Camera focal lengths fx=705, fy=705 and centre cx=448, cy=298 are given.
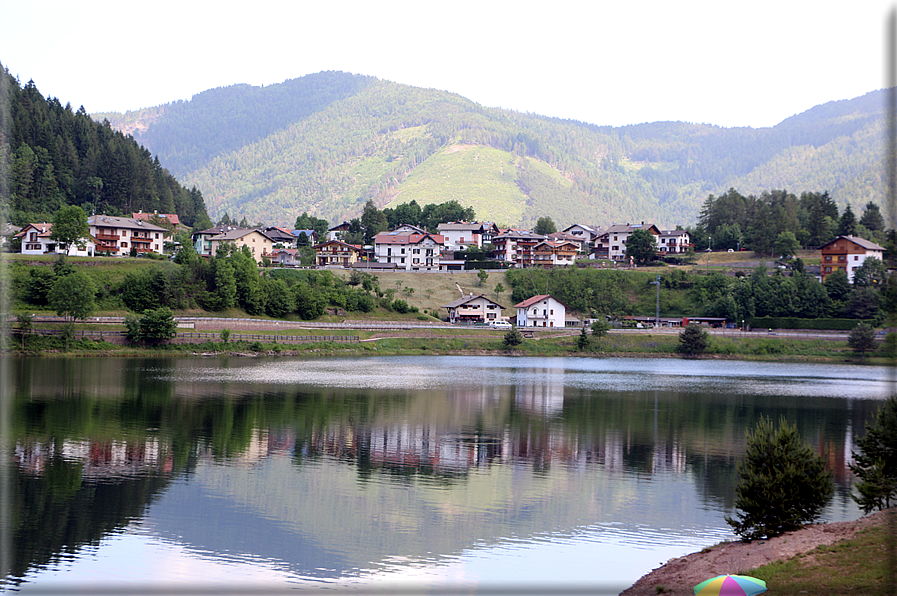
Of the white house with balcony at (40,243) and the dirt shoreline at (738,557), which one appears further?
the white house with balcony at (40,243)

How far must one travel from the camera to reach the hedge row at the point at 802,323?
78.6 meters

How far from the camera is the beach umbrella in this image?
10.5m

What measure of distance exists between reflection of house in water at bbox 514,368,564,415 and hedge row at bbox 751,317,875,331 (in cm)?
3807

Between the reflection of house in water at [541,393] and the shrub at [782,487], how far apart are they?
67.3 ft

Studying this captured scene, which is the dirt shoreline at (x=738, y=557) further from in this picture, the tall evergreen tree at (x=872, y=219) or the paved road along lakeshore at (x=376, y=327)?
the tall evergreen tree at (x=872, y=219)

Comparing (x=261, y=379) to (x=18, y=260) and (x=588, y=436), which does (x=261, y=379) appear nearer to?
(x=588, y=436)

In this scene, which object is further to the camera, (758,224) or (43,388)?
(758,224)

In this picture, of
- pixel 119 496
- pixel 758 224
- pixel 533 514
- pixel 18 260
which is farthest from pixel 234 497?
pixel 758 224

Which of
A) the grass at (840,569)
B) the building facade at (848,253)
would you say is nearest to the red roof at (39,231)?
the grass at (840,569)

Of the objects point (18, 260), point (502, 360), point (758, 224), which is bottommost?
point (502, 360)

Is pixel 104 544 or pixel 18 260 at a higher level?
pixel 18 260

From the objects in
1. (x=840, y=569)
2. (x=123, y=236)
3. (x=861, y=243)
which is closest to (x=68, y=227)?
(x=123, y=236)

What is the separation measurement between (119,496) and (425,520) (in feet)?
26.6

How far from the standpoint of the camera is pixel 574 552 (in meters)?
15.6
